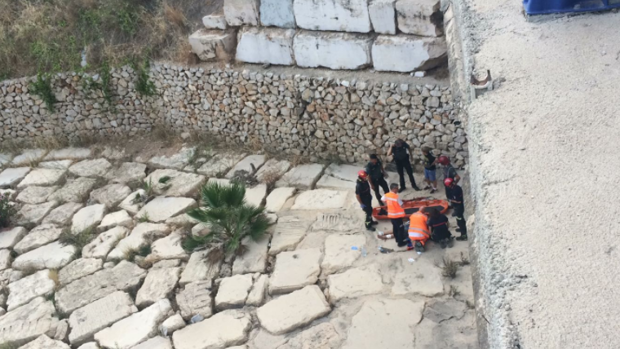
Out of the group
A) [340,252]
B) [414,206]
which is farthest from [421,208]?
[340,252]

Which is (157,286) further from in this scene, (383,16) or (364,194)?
(383,16)

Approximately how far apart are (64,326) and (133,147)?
411cm

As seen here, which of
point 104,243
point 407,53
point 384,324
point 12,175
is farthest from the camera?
point 12,175

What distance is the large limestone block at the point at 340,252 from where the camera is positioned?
732 cm

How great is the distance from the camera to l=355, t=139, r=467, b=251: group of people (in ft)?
22.9

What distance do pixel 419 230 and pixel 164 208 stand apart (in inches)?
159

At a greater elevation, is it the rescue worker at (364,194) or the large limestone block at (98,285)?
the rescue worker at (364,194)

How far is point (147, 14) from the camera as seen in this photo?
1070cm

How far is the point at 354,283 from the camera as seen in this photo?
6973mm

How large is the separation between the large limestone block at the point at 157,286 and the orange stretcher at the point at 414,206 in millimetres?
2657

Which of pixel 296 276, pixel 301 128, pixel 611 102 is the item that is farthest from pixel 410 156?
pixel 611 102

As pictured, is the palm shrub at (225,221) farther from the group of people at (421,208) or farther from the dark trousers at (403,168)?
the dark trousers at (403,168)

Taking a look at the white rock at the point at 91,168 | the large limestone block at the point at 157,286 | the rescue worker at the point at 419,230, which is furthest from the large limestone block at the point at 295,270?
the white rock at the point at 91,168

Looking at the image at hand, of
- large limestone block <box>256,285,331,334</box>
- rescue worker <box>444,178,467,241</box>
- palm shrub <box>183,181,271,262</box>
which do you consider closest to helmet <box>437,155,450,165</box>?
rescue worker <box>444,178,467,241</box>
